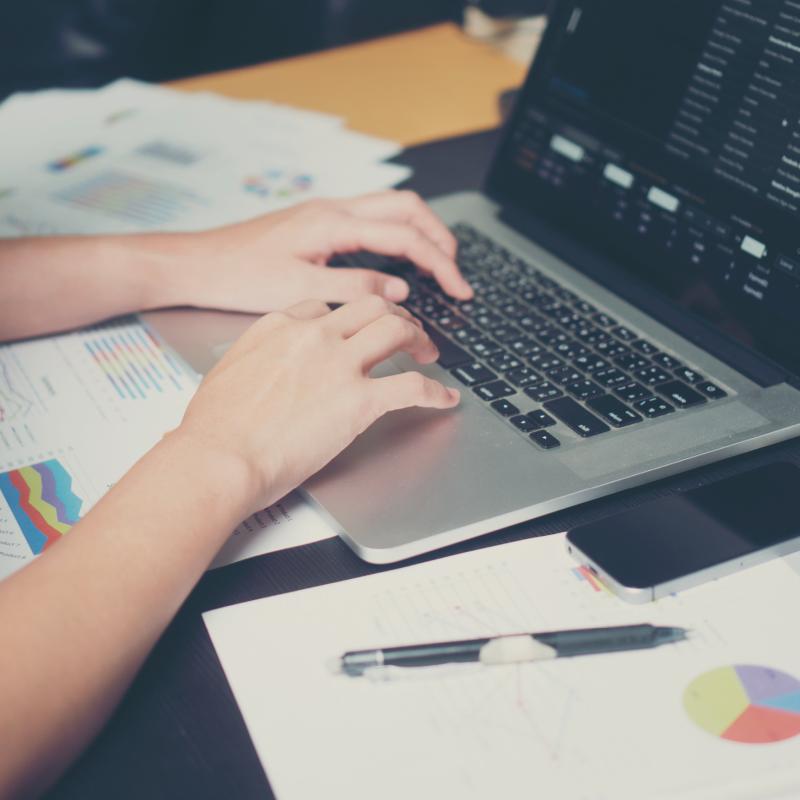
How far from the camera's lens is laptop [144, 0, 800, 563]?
71 centimetres

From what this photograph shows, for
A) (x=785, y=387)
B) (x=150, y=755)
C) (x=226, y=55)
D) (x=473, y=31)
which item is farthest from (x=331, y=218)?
(x=226, y=55)

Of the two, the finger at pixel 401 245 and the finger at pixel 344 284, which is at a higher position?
the finger at pixel 401 245

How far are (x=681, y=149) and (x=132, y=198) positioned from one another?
62 cm

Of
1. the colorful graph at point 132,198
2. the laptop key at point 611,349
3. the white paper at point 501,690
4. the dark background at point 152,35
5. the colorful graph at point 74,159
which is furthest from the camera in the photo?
the dark background at point 152,35

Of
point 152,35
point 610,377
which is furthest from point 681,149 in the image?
point 152,35

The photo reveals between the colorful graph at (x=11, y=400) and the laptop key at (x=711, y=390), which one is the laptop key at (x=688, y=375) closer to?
the laptop key at (x=711, y=390)

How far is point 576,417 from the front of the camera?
2.50 ft

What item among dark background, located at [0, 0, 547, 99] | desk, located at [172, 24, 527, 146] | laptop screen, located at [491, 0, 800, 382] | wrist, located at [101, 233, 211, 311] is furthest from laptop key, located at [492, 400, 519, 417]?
dark background, located at [0, 0, 547, 99]

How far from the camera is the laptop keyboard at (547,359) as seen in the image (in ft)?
2.52

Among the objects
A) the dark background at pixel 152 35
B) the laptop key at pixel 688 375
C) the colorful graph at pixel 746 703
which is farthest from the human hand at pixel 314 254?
the dark background at pixel 152 35

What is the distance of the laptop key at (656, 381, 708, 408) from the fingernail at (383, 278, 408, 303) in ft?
0.82

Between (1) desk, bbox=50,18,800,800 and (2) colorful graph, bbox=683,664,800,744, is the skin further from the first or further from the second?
(2) colorful graph, bbox=683,664,800,744

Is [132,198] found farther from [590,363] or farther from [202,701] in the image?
[202,701]

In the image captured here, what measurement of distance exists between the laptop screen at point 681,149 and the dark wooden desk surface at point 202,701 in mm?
172
